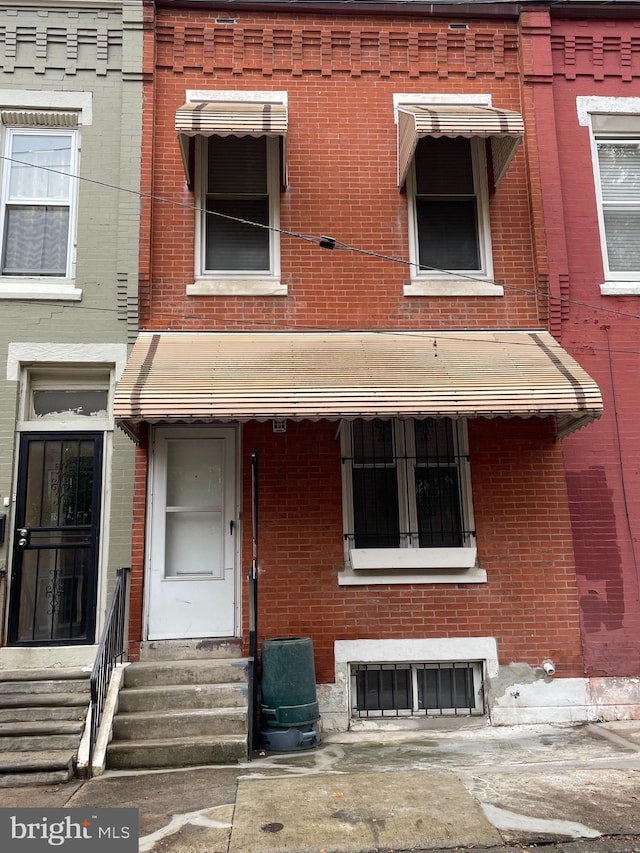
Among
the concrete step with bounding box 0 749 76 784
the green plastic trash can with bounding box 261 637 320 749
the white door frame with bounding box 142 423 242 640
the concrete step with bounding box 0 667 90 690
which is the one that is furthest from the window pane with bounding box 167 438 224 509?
the concrete step with bounding box 0 749 76 784

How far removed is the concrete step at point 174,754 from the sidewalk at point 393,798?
148 millimetres

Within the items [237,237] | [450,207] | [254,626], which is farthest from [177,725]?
[450,207]

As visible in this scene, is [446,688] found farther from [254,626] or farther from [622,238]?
[622,238]

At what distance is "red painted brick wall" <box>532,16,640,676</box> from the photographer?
691cm

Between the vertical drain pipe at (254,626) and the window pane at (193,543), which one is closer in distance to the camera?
the vertical drain pipe at (254,626)

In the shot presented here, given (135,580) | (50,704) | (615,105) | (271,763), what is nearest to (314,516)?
(135,580)

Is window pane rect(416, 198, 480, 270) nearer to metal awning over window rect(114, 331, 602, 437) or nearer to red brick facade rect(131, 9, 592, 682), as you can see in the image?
red brick facade rect(131, 9, 592, 682)

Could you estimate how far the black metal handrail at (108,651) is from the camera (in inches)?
214

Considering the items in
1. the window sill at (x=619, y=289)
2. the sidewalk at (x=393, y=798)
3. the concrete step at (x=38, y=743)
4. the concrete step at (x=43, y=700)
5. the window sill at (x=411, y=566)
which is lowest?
the sidewalk at (x=393, y=798)

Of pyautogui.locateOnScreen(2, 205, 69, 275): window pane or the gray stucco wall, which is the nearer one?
the gray stucco wall

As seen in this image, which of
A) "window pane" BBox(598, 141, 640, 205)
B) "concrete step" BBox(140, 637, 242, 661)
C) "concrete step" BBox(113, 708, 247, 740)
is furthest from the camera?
"window pane" BBox(598, 141, 640, 205)

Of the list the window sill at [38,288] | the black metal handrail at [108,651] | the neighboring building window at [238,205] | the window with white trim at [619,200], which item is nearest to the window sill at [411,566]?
the black metal handrail at [108,651]

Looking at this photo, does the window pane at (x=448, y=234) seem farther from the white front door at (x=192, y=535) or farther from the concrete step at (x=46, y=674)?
the concrete step at (x=46, y=674)

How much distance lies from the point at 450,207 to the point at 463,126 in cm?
103
